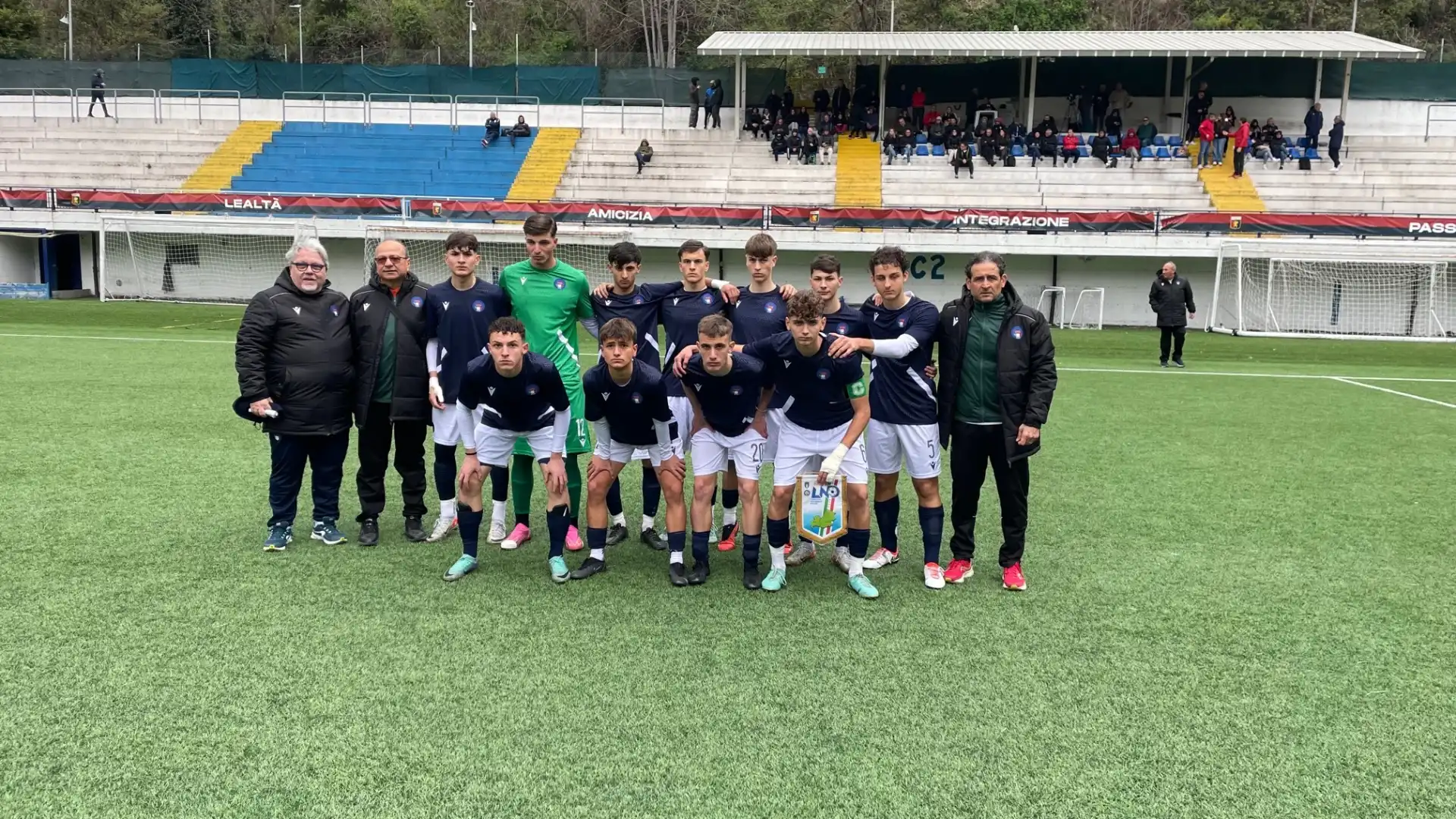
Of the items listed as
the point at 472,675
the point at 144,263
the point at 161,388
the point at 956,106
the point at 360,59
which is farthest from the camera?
the point at 360,59

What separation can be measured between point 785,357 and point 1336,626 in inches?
121

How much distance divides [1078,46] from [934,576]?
29.3 m

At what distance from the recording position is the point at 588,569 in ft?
18.9

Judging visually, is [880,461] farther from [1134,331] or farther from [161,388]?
[1134,331]

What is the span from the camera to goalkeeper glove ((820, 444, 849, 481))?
5383 millimetres


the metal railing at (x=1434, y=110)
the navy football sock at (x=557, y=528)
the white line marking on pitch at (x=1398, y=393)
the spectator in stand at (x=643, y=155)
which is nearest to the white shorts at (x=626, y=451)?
the navy football sock at (x=557, y=528)

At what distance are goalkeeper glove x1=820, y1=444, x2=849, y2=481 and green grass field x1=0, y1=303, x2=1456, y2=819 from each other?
68 cm

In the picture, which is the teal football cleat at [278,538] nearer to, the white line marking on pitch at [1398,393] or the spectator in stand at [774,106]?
the white line marking on pitch at [1398,393]

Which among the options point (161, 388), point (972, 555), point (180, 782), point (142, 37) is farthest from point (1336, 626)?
point (142, 37)

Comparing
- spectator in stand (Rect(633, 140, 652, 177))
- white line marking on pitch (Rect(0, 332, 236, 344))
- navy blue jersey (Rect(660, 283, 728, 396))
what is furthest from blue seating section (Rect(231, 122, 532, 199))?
navy blue jersey (Rect(660, 283, 728, 396))

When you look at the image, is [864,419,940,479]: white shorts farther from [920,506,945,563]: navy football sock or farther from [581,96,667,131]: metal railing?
[581,96,667,131]: metal railing

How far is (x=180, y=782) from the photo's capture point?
3377 mm

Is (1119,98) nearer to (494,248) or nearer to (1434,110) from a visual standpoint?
(1434,110)

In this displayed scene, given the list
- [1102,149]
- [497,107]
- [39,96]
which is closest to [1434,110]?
[1102,149]
